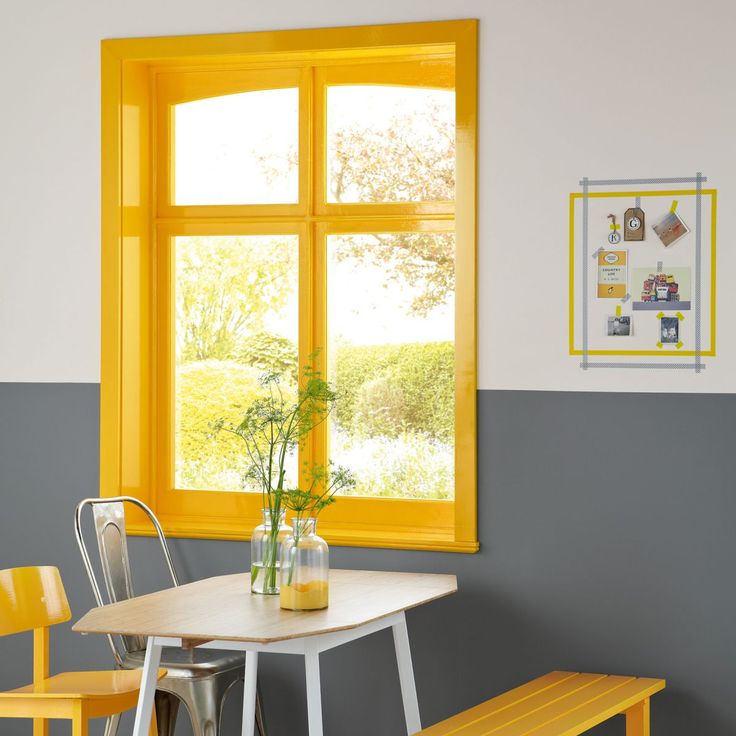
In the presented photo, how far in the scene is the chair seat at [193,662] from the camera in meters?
3.47

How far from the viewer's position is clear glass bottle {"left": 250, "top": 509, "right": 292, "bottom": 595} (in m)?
3.35

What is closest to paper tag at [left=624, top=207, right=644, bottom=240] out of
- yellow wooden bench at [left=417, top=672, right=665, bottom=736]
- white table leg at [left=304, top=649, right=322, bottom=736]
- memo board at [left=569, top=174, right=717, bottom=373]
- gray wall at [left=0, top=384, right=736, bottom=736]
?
memo board at [left=569, top=174, right=717, bottom=373]

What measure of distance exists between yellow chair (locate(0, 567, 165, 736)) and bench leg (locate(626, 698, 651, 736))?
4.58 feet

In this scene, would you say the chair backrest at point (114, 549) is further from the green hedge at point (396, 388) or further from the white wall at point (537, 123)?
the green hedge at point (396, 388)

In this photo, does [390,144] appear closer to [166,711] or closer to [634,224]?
[634,224]

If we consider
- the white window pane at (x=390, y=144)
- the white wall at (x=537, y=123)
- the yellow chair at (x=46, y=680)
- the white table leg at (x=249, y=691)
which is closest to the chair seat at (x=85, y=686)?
the yellow chair at (x=46, y=680)

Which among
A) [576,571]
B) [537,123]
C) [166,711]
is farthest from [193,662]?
[537,123]

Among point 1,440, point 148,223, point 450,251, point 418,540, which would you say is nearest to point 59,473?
point 1,440

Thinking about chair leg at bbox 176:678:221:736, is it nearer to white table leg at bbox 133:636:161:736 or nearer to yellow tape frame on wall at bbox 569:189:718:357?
white table leg at bbox 133:636:161:736

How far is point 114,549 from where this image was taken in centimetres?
386

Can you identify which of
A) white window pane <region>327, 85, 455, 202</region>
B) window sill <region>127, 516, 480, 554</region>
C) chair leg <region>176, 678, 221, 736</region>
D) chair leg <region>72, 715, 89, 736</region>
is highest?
white window pane <region>327, 85, 455, 202</region>

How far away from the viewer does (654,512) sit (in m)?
3.65

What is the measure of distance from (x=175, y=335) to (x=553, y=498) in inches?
60.6

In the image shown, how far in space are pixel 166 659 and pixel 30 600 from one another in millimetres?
450
